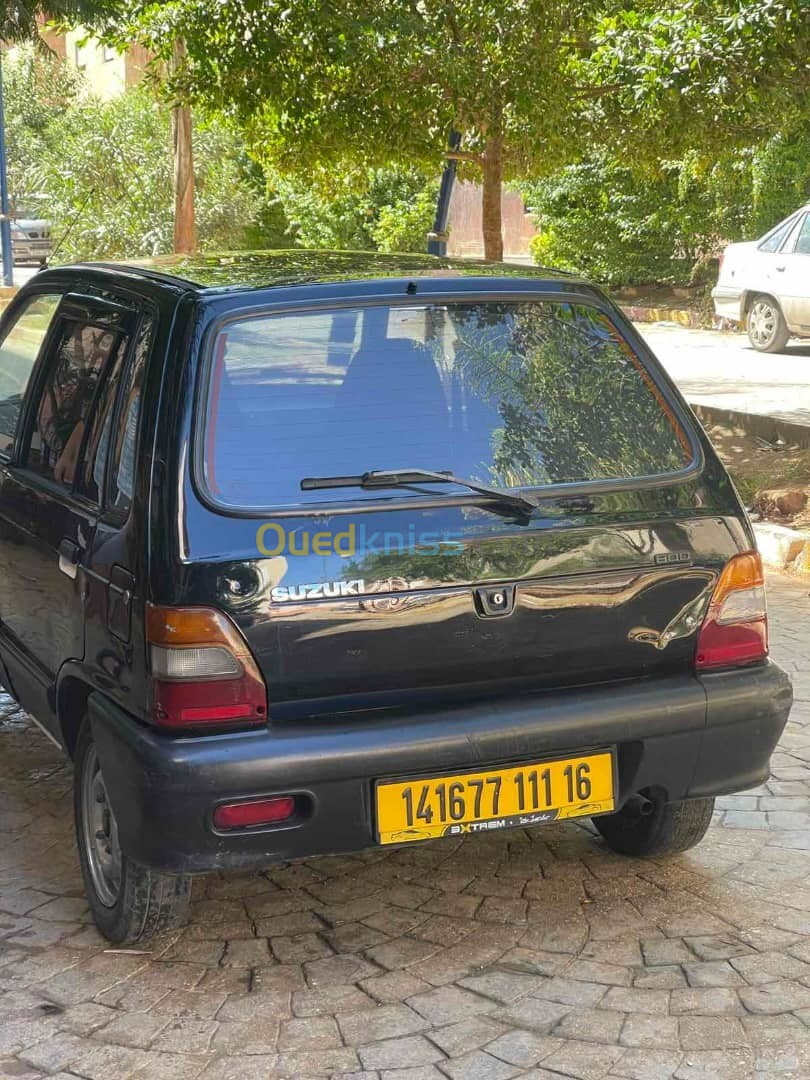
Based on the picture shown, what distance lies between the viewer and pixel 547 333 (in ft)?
12.7

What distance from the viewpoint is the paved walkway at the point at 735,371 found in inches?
523

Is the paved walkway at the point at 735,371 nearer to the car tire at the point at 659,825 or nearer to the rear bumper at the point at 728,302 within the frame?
the rear bumper at the point at 728,302

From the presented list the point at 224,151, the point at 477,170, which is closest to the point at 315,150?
the point at 477,170

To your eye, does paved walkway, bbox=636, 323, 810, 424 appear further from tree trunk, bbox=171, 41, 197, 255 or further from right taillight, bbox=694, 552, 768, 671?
right taillight, bbox=694, 552, 768, 671

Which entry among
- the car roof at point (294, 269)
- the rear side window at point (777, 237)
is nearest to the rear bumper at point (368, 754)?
the car roof at point (294, 269)

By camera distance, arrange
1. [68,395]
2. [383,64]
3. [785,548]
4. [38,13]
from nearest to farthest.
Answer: [68,395]
[785,548]
[383,64]
[38,13]

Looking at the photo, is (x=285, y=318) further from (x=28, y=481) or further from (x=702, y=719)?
(x=702, y=719)

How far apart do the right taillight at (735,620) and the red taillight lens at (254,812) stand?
111 cm

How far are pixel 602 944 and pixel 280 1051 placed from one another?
3.02 feet

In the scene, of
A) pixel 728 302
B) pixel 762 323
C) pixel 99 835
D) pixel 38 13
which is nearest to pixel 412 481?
pixel 99 835

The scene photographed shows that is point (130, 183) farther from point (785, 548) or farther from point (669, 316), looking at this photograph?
point (785, 548)

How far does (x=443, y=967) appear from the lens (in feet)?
12.0

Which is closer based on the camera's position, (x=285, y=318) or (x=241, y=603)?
(x=241, y=603)

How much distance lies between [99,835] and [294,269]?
1.57 meters
